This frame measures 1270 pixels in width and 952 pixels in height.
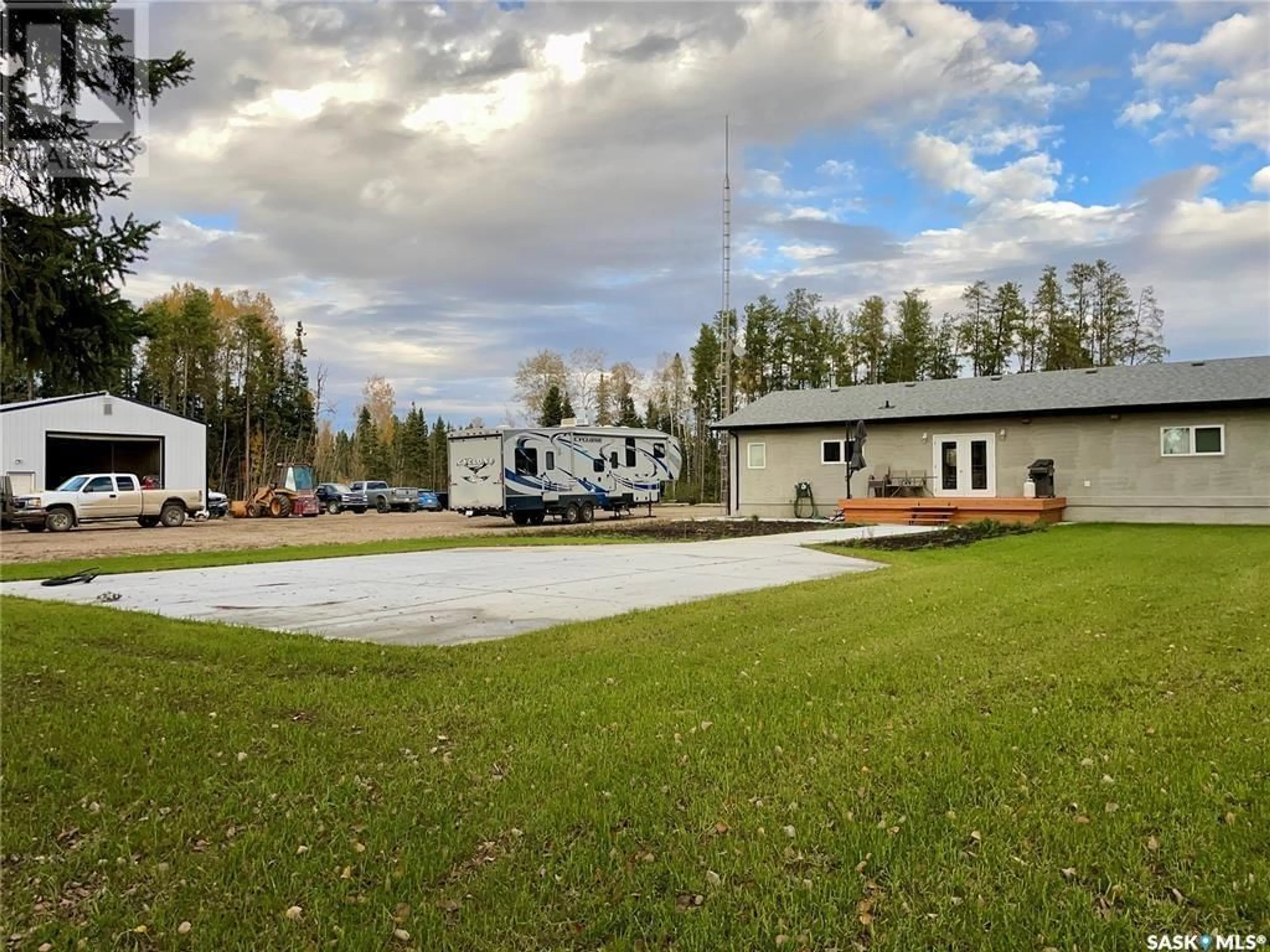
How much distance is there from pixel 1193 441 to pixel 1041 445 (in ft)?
11.1

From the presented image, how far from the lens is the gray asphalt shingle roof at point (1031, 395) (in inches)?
814

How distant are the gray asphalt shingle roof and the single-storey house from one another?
0.17ft

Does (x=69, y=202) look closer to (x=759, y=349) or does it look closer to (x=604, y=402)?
(x=759, y=349)

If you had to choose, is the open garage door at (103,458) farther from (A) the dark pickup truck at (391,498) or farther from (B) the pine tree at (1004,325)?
(B) the pine tree at (1004,325)

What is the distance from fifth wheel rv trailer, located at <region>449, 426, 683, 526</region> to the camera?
955 inches

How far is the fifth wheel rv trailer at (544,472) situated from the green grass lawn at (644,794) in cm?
1810

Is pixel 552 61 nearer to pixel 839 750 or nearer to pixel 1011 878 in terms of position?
pixel 839 750

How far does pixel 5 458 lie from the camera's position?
93.2ft

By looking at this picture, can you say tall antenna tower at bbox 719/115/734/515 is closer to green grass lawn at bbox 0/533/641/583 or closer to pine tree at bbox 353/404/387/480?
green grass lawn at bbox 0/533/641/583

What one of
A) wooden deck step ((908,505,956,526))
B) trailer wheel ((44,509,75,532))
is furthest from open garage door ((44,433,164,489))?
wooden deck step ((908,505,956,526))

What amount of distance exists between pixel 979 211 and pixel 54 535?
2921cm

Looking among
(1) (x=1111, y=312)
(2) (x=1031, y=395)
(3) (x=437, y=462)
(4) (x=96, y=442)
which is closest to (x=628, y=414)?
(3) (x=437, y=462)

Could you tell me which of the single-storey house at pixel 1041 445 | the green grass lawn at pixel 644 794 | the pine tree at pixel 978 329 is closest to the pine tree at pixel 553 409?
the pine tree at pixel 978 329

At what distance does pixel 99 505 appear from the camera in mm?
25281
